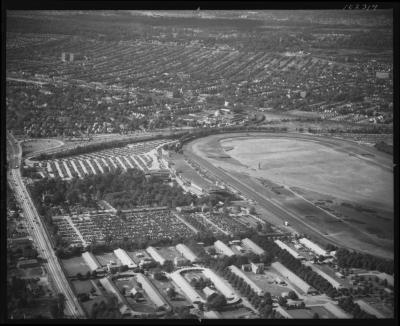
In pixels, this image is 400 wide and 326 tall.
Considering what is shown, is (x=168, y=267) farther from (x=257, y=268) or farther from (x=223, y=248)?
(x=257, y=268)

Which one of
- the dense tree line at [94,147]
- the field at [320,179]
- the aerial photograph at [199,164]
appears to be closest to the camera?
the aerial photograph at [199,164]

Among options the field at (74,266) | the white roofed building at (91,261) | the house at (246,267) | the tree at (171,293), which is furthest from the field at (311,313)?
the field at (74,266)

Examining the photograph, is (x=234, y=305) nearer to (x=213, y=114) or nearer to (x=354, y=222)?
(x=354, y=222)

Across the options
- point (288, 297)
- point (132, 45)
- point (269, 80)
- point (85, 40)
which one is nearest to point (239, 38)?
point (269, 80)

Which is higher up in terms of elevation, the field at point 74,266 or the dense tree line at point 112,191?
the dense tree line at point 112,191

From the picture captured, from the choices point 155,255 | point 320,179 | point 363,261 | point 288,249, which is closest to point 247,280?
point 288,249

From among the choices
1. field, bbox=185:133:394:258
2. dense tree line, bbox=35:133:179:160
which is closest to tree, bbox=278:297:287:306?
field, bbox=185:133:394:258

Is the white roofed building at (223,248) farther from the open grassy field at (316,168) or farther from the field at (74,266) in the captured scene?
the field at (74,266)
